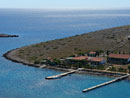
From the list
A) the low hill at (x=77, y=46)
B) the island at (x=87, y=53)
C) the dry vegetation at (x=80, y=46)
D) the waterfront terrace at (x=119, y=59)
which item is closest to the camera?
the island at (x=87, y=53)

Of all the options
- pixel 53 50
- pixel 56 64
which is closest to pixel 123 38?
pixel 53 50

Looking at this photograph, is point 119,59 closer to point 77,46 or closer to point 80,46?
point 80,46

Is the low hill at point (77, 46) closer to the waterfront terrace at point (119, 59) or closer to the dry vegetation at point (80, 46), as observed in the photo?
the dry vegetation at point (80, 46)

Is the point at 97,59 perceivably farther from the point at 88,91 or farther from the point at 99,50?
the point at 88,91

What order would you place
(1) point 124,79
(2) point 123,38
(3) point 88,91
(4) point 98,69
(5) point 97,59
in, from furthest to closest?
(2) point 123,38 < (5) point 97,59 < (4) point 98,69 < (1) point 124,79 < (3) point 88,91

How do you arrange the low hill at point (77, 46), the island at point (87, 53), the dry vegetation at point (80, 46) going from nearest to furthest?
the island at point (87, 53), the low hill at point (77, 46), the dry vegetation at point (80, 46)

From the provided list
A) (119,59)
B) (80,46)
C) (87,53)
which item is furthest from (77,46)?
(119,59)

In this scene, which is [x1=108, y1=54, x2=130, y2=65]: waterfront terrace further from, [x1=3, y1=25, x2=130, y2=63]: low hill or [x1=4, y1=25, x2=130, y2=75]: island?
[x1=3, y1=25, x2=130, y2=63]: low hill

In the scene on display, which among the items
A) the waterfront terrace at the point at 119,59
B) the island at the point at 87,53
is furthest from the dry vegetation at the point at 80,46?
the waterfront terrace at the point at 119,59
